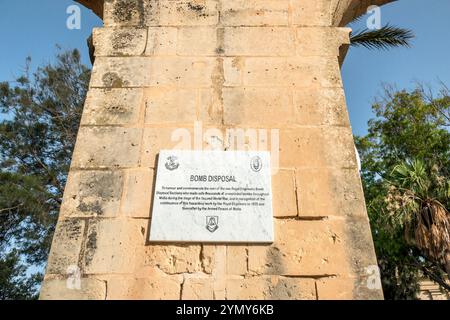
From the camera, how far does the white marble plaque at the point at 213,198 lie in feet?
7.00

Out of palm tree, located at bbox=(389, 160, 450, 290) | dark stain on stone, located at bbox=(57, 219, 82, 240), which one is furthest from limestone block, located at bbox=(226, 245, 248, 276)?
palm tree, located at bbox=(389, 160, 450, 290)

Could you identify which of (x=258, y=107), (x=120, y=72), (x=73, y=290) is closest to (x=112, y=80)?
(x=120, y=72)

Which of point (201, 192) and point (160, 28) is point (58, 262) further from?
point (160, 28)

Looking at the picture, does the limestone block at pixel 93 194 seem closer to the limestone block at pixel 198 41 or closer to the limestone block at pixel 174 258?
the limestone block at pixel 174 258

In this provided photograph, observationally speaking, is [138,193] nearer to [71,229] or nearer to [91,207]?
[91,207]

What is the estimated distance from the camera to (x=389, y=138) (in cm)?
1277

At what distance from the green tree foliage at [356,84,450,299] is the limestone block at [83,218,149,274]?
27.3 feet

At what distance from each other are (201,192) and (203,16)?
1.68m

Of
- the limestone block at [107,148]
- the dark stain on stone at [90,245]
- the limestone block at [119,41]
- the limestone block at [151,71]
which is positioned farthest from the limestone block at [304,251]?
the limestone block at [119,41]

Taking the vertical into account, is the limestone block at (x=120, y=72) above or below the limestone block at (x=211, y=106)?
above

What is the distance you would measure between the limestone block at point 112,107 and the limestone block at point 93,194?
44 centimetres

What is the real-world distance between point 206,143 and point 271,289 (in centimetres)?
109

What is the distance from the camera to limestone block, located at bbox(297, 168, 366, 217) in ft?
7.30

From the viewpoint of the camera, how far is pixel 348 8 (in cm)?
326
